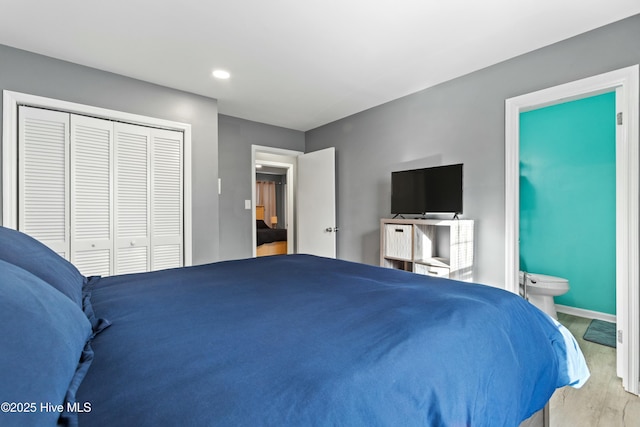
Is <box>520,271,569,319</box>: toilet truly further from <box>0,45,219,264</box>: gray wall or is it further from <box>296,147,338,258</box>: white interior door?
<box>0,45,219,264</box>: gray wall

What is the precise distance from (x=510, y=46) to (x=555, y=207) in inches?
85.7

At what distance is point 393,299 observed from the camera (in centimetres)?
118

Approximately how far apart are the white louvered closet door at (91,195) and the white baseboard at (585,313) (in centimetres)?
503

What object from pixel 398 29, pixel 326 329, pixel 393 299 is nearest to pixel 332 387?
pixel 326 329

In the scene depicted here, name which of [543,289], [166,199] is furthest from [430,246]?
[166,199]

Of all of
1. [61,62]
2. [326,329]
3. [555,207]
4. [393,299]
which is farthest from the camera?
[555,207]

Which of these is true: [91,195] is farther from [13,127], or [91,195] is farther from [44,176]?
[13,127]

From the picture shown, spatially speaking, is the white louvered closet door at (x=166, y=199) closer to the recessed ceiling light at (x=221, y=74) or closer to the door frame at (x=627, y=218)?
the recessed ceiling light at (x=221, y=74)

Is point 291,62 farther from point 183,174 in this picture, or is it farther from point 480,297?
point 480,297

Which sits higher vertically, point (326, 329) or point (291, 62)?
point (291, 62)

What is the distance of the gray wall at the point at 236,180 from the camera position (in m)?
4.06

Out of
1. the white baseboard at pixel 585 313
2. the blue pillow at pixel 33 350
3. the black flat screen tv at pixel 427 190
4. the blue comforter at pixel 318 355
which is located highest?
the black flat screen tv at pixel 427 190

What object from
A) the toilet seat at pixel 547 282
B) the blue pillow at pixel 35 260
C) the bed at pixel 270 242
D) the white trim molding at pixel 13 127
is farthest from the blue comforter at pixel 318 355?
the bed at pixel 270 242

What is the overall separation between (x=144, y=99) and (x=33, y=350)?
10.4 feet
